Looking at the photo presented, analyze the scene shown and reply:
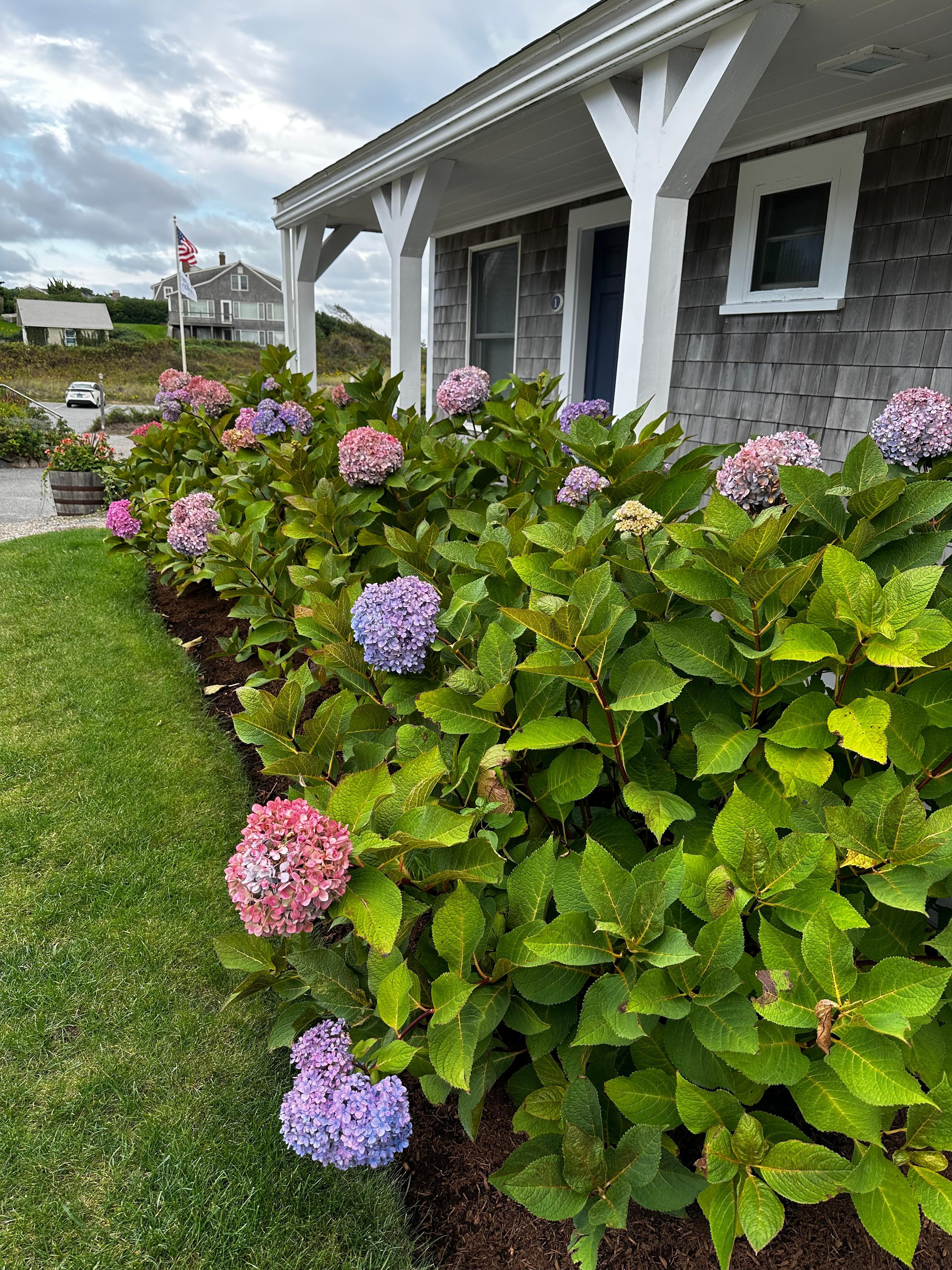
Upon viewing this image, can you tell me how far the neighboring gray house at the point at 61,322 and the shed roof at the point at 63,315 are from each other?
20mm

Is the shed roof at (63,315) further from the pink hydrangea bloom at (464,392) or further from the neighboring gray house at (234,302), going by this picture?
the pink hydrangea bloom at (464,392)

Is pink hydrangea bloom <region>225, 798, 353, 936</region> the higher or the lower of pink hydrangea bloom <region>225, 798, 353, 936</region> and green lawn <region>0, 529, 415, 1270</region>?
the higher

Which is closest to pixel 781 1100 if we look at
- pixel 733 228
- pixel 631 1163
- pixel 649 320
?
pixel 631 1163

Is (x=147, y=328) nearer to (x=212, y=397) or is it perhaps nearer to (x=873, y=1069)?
(x=212, y=397)

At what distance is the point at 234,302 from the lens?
66500 millimetres

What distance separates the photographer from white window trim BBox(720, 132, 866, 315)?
462 cm

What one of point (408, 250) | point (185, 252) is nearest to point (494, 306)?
point (408, 250)

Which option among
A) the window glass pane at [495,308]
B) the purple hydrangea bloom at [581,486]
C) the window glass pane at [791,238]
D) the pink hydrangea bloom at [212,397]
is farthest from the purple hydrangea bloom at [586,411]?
the window glass pane at [495,308]

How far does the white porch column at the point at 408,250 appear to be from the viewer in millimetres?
5789

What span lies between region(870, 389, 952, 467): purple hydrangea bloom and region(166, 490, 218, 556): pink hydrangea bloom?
2.45 metres

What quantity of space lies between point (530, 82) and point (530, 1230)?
489 cm

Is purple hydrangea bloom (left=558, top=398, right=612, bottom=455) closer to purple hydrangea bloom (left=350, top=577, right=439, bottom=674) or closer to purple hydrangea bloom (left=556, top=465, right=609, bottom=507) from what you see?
purple hydrangea bloom (left=556, top=465, right=609, bottom=507)

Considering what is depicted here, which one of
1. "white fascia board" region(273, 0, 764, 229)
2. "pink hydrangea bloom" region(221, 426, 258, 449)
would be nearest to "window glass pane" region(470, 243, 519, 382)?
"white fascia board" region(273, 0, 764, 229)

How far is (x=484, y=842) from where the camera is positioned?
108 cm
